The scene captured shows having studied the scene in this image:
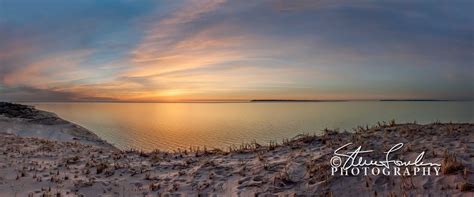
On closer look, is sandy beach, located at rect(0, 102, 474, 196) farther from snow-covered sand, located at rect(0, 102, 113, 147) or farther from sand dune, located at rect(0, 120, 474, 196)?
snow-covered sand, located at rect(0, 102, 113, 147)

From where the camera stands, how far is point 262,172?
1078 centimetres

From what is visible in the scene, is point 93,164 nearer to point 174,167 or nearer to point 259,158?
point 174,167

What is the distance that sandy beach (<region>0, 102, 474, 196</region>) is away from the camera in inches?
344

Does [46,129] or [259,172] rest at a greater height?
[259,172]

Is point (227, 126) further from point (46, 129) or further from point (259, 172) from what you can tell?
point (259, 172)

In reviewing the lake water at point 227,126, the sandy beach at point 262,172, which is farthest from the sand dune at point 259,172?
the lake water at point 227,126

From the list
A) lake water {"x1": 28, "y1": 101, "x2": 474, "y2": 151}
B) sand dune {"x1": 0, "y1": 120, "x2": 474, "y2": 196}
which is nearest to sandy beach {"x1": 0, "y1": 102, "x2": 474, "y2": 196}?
sand dune {"x1": 0, "y1": 120, "x2": 474, "y2": 196}

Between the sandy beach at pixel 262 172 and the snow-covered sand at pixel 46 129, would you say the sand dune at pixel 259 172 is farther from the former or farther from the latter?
the snow-covered sand at pixel 46 129

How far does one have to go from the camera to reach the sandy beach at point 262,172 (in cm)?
873

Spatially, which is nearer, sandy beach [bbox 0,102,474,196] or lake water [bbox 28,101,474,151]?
sandy beach [bbox 0,102,474,196]

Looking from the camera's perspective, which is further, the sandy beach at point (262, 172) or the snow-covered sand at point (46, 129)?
the snow-covered sand at point (46, 129)

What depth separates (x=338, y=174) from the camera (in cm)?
962

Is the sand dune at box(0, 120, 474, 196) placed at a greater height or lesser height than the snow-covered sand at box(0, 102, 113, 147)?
greater

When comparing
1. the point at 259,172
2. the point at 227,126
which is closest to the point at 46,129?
the point at 227,126
